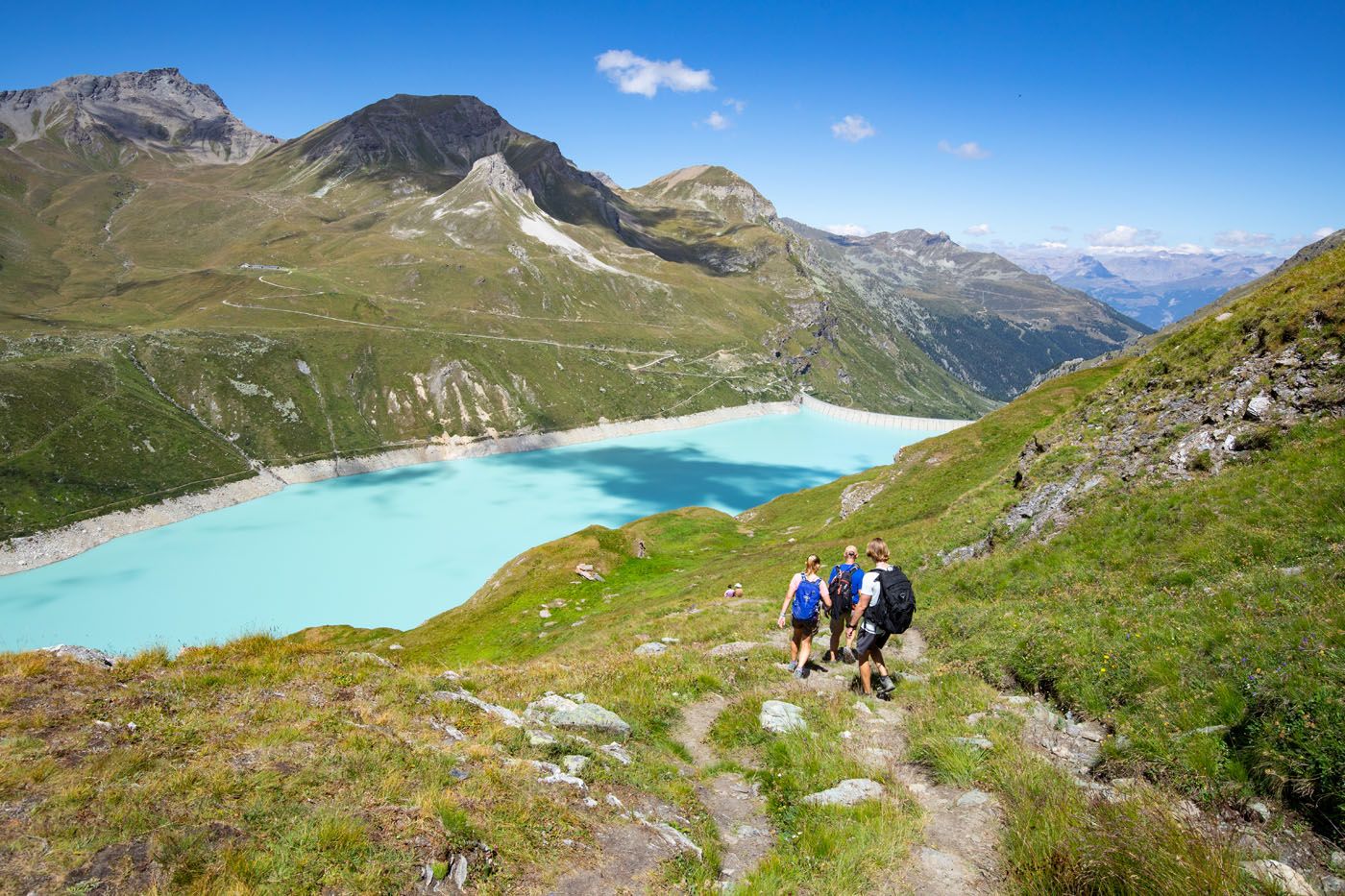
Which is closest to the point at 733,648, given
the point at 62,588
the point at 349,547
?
the point at 349,547

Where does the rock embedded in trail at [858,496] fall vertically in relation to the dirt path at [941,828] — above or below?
below

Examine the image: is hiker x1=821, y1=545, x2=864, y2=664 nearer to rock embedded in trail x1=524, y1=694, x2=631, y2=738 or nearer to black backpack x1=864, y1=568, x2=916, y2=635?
black backpack x1=864, y1=568, x2=916, y2=635

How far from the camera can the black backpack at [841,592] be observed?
15785 mm

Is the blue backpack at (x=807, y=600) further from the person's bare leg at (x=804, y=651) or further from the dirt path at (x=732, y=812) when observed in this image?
the dirt path at (x=732, y=812)

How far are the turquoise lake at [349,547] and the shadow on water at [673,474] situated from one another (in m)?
0.65

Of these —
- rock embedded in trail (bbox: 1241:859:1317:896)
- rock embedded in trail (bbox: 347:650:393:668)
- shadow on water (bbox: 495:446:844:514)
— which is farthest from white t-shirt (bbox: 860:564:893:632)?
shadow on water (bbox: 495:446:844:514)

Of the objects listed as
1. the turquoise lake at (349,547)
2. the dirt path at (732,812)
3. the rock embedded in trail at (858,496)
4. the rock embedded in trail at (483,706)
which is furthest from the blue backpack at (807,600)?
the rock embedded in trail at (858,496)

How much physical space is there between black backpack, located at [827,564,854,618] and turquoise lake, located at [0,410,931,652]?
30842mm

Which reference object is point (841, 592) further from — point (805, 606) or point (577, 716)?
point (577, 716)

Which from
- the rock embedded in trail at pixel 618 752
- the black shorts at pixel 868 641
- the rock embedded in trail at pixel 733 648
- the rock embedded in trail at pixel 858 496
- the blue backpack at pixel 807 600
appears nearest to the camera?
the rock embedded in trail at pixel 618 752

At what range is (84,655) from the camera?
12930mm

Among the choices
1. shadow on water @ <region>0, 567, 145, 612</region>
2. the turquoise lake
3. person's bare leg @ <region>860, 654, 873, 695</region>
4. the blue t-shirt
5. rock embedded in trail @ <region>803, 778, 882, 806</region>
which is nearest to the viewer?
rock embedded in trail @ <region>803, 778, 882, 806</region>

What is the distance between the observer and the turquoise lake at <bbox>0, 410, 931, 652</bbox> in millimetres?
83875

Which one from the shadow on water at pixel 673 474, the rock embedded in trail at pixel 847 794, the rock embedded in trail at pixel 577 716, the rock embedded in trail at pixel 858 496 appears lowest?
the shadow on water at pixel 673 474
